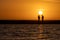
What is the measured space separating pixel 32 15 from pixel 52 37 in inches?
29.3

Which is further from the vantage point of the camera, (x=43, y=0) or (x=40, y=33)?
(x=43, y=0)

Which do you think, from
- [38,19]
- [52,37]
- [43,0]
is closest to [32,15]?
[38,19]

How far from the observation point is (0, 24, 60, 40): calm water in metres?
1.83

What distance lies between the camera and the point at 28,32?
204 centimetres

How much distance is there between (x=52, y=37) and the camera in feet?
6.05

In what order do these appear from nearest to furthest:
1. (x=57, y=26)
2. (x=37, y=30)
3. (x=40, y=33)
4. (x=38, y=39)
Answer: (x=38, y=39) → (x=40, y=33) → (x=37, y=30) → (x=57, y=26)

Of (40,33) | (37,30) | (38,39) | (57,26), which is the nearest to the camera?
(38,39)

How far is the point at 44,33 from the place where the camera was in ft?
6.55

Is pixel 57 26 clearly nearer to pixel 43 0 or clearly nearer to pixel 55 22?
pixel 55 22

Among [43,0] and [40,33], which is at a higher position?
[43,0]

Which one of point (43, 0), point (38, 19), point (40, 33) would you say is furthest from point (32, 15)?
point (40, 33)

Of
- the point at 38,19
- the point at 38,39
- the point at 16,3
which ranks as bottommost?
the point at 38,39

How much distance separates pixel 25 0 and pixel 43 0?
31 centimetres

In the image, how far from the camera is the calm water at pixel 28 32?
1.83m
